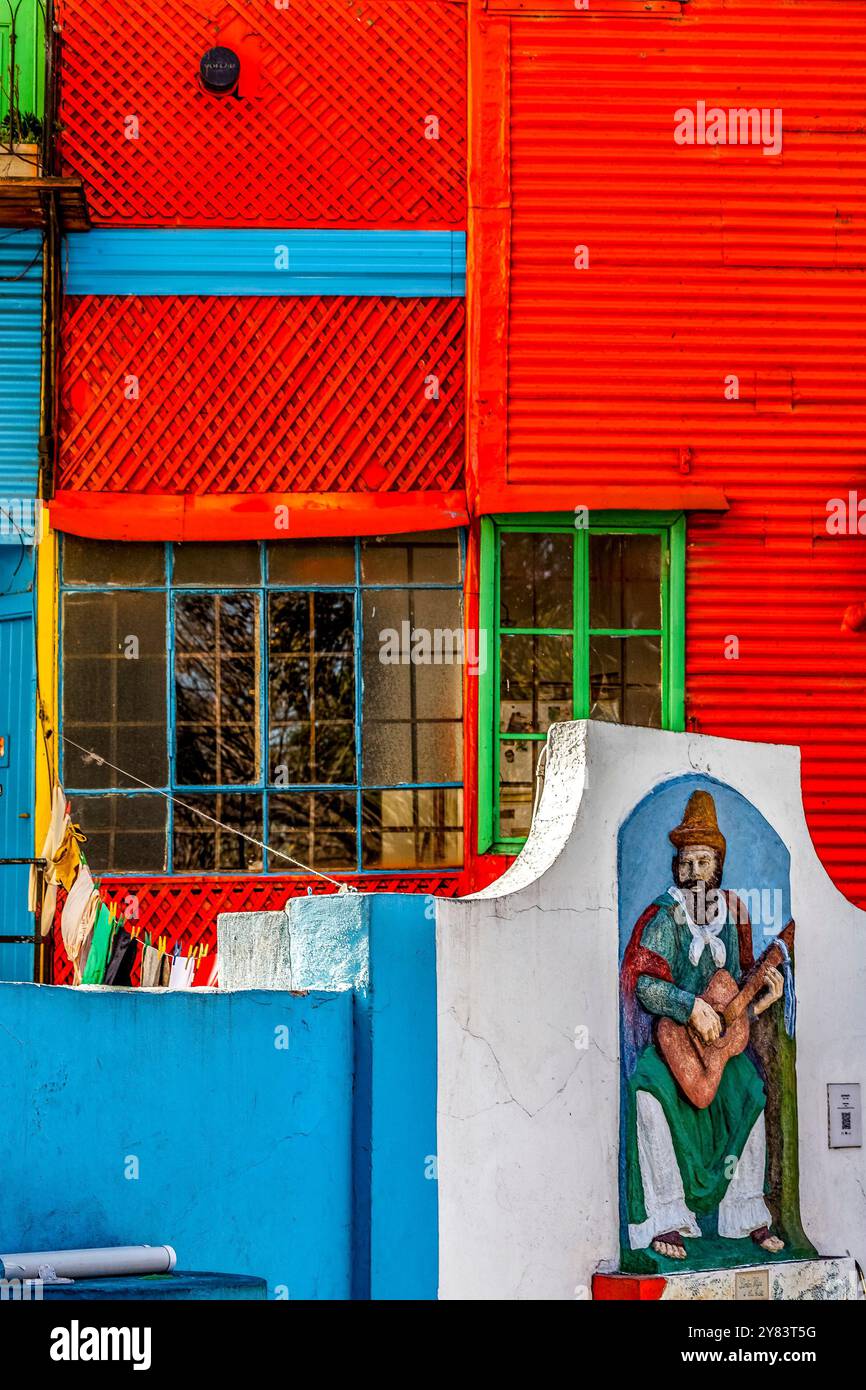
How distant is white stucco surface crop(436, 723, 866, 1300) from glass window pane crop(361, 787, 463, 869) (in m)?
4.09

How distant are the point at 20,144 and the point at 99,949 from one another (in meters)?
5.39

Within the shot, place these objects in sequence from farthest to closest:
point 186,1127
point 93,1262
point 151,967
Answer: point 151,967 < point 186,1127 < point 93,1262

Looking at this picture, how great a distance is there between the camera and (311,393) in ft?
39.2

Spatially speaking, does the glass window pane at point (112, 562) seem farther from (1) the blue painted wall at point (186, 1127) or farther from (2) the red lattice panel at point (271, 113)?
(1) the blue painted wall at point (186, 1127)

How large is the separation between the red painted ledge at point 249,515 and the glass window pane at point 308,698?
0.49 metres

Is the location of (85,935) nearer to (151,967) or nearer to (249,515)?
(151,967)

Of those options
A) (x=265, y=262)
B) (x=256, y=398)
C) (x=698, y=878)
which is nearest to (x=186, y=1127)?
(x=698, y=878)

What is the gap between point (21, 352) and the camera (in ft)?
39.1

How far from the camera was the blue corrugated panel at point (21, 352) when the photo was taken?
11.9 meters

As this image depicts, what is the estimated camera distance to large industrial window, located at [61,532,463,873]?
1172 cm

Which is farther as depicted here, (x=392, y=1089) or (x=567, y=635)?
(x=567, y=635)

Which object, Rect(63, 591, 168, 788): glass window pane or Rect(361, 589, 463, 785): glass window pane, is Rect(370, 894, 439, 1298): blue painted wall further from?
Rect(63, 591, 168, 788): glass window pane
